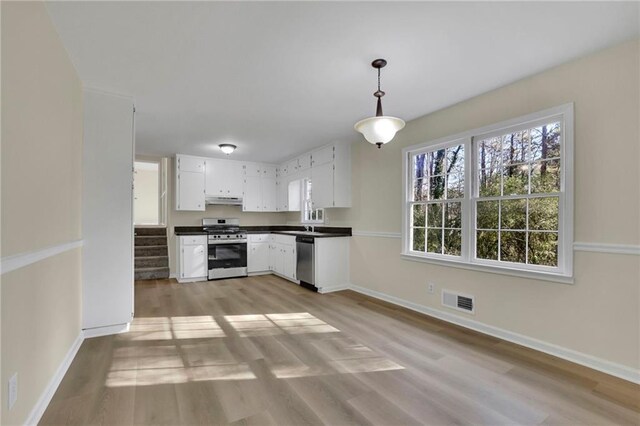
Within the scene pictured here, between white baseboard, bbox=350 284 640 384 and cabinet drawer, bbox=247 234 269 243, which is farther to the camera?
cabinet drawer, bbox=247 234 269 243

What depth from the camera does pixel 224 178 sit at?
6273 mm

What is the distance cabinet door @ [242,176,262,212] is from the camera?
654cm

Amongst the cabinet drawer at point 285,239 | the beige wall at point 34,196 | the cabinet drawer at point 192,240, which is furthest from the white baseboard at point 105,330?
the cabinet drawer at point 285,239

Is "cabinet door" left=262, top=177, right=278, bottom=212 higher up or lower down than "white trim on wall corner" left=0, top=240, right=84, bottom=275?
higher up

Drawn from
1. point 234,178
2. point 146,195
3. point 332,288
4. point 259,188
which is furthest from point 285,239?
point 146,195

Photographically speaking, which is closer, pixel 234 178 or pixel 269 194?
pixel 234 178

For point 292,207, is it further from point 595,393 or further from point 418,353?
point 595,393

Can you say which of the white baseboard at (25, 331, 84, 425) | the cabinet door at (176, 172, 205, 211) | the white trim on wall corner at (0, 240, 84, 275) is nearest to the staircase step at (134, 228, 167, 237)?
the cabinet door at (176, 172, 205, 211)

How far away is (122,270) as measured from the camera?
3.08 metres

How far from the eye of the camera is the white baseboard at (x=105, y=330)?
2926 millimetres

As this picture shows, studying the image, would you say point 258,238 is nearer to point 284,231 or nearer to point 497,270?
point 284,231

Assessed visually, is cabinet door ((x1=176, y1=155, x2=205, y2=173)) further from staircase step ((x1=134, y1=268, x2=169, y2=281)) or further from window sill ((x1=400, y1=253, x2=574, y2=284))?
window sill ((x1=400, y1=253, x2=574, y2=284))

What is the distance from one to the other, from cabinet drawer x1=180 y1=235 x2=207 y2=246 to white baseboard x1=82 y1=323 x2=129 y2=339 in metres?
2.59

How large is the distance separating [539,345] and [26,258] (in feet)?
12.2
